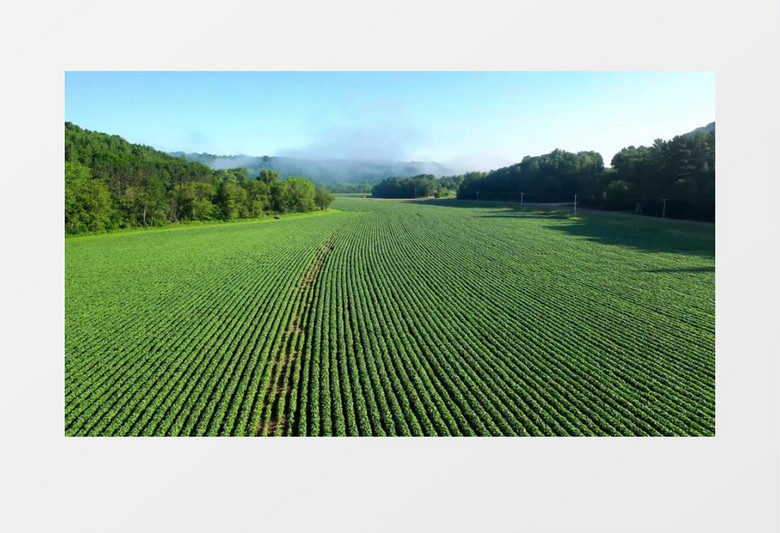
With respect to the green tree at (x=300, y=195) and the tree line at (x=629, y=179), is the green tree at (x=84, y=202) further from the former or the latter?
the tree line at (x=629, y=179)

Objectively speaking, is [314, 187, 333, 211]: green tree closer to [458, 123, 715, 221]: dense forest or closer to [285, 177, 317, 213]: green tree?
[285, 177, 317, 213]: green tree

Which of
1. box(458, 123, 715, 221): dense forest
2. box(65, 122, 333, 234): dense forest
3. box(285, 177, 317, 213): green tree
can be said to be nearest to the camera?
box(65, 122, 333, 234): dense forest

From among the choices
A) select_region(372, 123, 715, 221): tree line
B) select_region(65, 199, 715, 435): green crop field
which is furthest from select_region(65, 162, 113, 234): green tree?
select_region(372, 123, 715, 221): tree line

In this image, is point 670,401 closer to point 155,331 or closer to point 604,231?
point 155,331

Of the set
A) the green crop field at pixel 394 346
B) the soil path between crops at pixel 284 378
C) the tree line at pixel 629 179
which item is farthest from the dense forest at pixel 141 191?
the tree line at pixel 629 179

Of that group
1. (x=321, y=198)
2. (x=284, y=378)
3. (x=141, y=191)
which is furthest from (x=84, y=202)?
(x=321, y=198)

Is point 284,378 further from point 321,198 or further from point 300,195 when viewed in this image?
point 321,198
